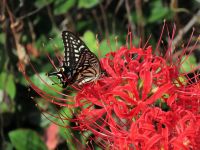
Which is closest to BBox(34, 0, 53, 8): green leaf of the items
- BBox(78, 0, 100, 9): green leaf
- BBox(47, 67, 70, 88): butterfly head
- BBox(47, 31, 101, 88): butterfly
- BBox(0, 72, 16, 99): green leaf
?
BBox(78, 0, 100, 9): green leaf

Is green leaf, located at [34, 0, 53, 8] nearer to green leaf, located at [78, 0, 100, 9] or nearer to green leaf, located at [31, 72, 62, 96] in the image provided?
green leaf, located at [78, 0, 100, 9]

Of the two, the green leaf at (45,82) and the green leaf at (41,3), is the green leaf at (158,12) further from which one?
the green leaf at (45,82)

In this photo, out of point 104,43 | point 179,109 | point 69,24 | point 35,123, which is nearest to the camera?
point 179,109

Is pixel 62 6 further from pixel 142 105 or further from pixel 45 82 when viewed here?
pixel 142 105

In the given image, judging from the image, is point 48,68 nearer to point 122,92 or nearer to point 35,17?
point 35,17

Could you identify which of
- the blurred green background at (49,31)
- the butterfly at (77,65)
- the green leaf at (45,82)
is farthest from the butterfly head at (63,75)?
the blurred green background at (49,31)

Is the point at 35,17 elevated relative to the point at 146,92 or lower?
elevated

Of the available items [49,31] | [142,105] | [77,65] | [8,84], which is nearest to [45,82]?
[77,65]

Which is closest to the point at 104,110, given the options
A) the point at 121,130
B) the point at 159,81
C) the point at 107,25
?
the point at 121,130
